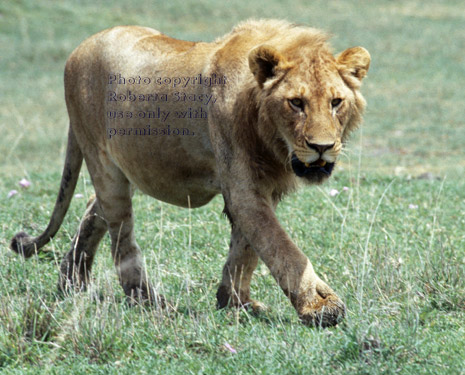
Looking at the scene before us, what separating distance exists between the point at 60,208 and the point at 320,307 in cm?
252

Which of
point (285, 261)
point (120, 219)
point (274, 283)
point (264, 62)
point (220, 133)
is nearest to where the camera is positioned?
point (285, 261)

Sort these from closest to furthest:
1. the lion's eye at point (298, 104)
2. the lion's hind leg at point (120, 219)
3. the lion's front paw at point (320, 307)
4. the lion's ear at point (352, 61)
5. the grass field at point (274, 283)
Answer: the grass field at point (274, 283) < the lion's front paw at point (320, 307) < the lion's eye at point (298, 104) < the lion's ear at point (352, 61) < the lion's hind leg at point (120, 219)

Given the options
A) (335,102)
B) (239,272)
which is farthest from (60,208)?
(335,102)

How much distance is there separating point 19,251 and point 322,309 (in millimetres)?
2522

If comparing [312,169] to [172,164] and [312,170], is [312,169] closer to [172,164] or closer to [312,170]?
[312,170]

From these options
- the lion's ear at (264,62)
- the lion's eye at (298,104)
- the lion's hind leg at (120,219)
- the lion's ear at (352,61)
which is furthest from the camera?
the lion's hind leg at (120,219)

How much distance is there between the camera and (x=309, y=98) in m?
4.17

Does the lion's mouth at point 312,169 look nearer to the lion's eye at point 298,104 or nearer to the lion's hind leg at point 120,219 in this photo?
the lion's eye at point 298,104

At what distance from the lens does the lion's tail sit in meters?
5.64

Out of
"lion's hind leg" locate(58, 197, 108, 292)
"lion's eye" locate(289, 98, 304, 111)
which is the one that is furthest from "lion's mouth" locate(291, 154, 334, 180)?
"lion's hind leg" locate(58, 197, 108, 292)

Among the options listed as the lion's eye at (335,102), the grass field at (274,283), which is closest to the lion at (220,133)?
the lion's eye at (335,102)

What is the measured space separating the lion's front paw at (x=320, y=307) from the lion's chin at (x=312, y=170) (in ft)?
1.84

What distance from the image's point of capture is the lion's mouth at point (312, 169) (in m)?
4.16

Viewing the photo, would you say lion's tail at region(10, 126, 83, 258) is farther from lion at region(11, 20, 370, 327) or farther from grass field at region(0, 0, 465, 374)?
grass field at region(0, 0, 465, 374)
